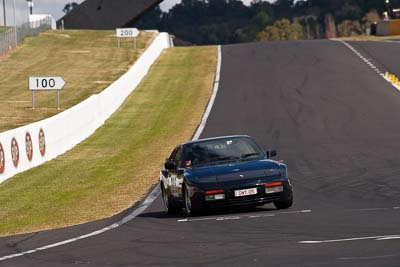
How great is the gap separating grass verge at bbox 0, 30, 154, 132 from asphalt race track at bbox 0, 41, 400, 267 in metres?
7.37

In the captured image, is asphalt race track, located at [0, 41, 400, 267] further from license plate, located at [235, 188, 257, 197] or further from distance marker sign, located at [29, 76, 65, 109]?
distance marker sign, located at [29, 76, 65, 109]

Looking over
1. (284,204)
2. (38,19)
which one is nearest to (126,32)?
(38,19)

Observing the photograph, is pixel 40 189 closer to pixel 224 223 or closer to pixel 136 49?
pixel 224 223

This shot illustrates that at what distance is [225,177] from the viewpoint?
18.2 m

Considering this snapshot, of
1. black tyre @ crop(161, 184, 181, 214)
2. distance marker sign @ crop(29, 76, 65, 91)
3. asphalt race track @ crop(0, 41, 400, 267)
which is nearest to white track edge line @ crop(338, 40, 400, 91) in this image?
asphalt race track @ crop(0, 41, 400, 267)

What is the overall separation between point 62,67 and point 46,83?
26.1m

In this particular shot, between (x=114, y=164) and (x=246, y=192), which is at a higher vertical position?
(x=246, y=192)

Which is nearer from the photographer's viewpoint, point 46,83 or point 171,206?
point 171,206

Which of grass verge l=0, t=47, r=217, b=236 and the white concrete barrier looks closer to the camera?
grass verge l=0, t=47, r=217, b=236

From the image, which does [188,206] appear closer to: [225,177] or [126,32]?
[225,177]

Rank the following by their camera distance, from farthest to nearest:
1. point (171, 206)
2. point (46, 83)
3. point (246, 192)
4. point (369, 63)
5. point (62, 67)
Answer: point (62, 67) → point (369, 63) → point (46, 83) → point (171, 206) → point (246, 192)

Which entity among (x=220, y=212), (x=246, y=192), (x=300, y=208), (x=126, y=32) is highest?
(x=126, y=32)

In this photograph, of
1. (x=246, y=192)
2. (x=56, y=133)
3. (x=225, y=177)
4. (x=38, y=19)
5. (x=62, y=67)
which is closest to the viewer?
(x=246, y=192)

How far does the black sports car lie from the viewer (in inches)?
712
